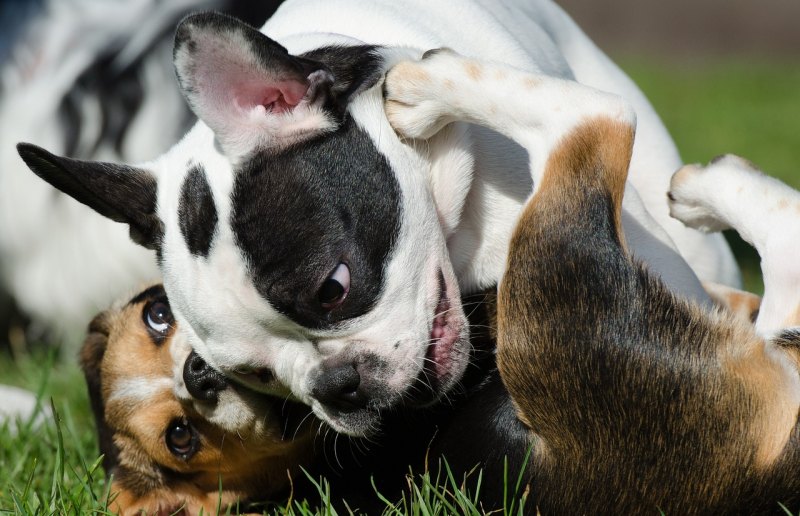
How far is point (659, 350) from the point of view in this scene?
3.00 meters

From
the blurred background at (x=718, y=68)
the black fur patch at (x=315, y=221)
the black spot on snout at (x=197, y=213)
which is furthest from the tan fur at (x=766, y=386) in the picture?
the blurred background at (x=718, y=68)

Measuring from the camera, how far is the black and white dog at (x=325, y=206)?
117 inches

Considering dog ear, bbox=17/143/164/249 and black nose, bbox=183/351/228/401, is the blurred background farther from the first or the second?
dog ear, bbox=17/143/164/249

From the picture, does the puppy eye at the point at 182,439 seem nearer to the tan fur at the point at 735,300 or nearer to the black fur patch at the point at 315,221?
the black fur patch at the point at 315,221

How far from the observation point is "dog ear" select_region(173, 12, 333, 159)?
2.88 m

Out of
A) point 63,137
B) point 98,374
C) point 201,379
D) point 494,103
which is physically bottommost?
point 98,374

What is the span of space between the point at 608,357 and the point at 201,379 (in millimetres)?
1225

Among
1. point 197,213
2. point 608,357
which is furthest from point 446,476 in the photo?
point 197,213

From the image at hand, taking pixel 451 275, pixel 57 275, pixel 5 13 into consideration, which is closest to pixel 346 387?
pixel 451 275

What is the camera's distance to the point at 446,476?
3248 mm

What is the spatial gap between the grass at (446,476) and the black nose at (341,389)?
0.27m

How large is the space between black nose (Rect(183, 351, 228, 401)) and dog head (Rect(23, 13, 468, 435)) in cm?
12

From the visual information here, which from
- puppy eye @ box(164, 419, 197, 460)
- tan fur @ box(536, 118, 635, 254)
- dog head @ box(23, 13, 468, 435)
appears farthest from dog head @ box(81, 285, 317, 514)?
tan fur @ box(536, 118, 635, 254)

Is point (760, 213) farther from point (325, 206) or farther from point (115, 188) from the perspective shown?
point (115, 188)
